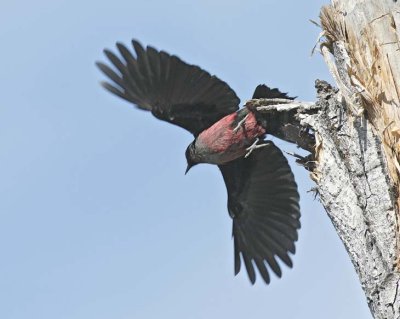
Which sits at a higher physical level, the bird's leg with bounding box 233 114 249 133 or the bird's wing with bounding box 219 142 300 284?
the bird's leg with bounding box 233 114 249 133

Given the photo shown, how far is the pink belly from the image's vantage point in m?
7.13

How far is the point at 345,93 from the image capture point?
4.52 metres

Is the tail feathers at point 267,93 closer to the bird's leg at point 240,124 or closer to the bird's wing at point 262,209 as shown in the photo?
the bird's leg at point 240,124

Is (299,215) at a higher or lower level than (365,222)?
higher

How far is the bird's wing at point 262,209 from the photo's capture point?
7.92 m

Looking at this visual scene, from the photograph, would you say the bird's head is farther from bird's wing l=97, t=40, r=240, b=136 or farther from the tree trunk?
the tree trunk

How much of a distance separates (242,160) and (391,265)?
3931 millimetres

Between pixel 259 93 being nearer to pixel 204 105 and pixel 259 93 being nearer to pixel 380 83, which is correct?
pixel 204 105

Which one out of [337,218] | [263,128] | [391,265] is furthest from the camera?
[263,128]

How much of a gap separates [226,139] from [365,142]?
2975 mm

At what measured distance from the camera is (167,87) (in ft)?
24.3

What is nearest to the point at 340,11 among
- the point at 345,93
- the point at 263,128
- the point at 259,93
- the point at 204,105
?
the point at 345,93

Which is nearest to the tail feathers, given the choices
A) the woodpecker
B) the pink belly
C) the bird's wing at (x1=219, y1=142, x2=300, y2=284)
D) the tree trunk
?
the woodpecker

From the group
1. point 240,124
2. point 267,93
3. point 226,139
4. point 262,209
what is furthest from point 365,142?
point 262,209
